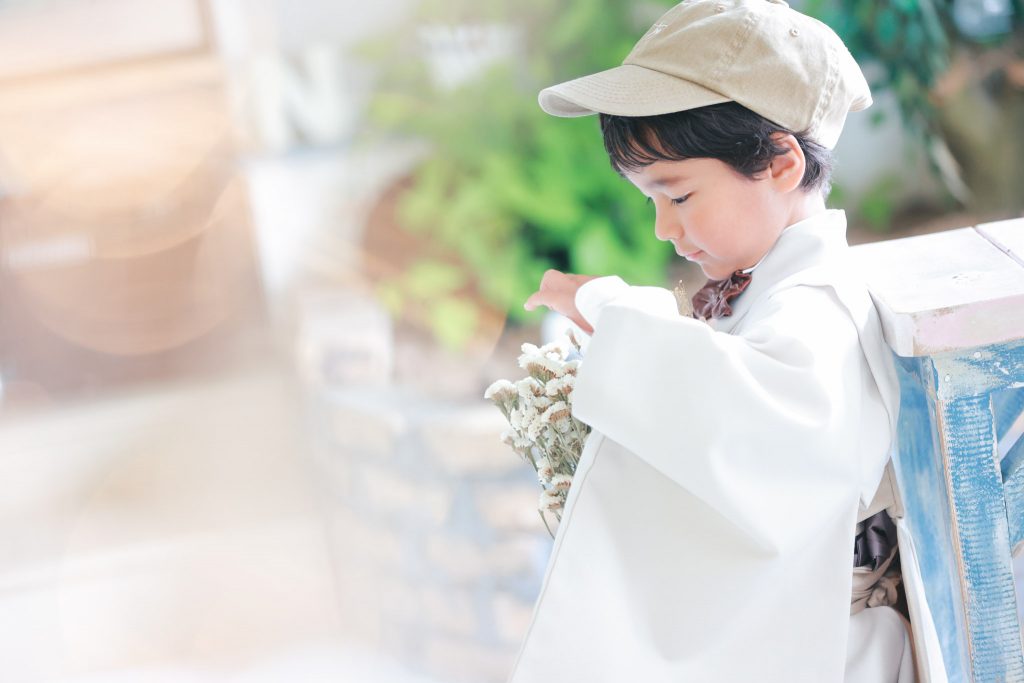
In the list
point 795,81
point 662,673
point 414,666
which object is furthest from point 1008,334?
point 414,666

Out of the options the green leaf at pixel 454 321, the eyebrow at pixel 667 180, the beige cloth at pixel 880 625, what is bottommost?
the beige cloth at pixel 880 625

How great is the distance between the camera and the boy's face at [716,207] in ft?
3.01

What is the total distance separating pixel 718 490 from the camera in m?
0.78

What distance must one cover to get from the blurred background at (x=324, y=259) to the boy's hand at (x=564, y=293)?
4.63 ft

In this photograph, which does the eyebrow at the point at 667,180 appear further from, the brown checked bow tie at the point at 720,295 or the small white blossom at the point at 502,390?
the small white blossom at the point at 502,390

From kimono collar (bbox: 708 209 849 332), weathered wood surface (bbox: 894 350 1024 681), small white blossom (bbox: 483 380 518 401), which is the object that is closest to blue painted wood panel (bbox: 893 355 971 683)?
weathered wood surface (bbox: 894 350 1024 681)

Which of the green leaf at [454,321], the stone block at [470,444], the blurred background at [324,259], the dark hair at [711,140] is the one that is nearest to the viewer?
the dark hair at [711,140]

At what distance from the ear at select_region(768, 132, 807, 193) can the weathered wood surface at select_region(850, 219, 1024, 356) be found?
11 cm

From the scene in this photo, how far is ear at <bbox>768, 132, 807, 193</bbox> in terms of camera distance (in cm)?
90

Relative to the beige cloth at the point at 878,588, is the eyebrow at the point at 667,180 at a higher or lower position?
higher

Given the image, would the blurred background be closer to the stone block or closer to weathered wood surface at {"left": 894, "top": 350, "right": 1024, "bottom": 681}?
the stone block

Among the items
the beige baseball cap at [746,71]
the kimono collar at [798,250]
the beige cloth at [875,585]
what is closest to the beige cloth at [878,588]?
the beige cloth at [875,585]

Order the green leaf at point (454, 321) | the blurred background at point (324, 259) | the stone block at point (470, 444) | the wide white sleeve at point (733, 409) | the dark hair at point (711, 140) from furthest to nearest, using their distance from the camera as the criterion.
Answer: the green leaf at point (454, 321)
the blurred background at point (324, 259)
the stone block at point (470, 444)
the dark hair at point (711, 140)
the wide white sleeve at point (733, 409)

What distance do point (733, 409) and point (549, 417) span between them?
0.18 m
